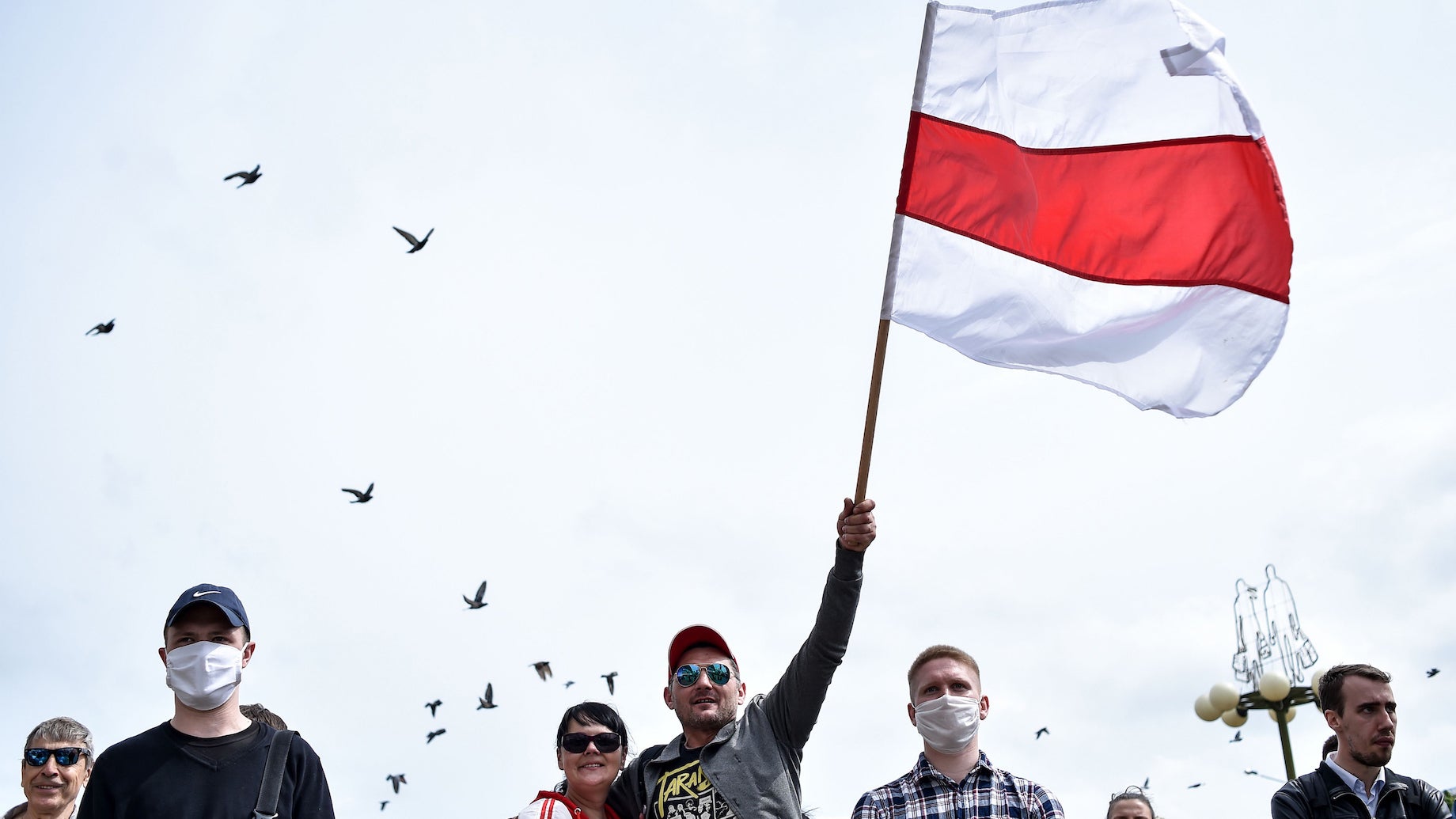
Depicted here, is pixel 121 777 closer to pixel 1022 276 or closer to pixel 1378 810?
pixel 1022 276

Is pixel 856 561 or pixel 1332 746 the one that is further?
pixel 1332 746

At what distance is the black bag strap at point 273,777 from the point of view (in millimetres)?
4609

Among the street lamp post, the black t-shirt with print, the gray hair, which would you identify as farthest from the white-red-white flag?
the street lamp post

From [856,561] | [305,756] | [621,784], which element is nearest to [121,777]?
[305,756]

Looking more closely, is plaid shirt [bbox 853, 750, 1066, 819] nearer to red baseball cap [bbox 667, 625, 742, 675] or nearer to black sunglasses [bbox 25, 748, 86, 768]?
red baseball cap [bbox 667, 625, 742, 675]

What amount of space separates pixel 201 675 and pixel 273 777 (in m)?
0.48

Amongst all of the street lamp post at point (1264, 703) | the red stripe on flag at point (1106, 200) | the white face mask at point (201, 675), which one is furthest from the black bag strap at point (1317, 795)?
the street lamp post at point (1264, 703)

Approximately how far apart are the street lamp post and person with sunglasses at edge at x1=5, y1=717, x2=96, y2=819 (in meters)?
15.7

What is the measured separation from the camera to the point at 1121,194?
651cm

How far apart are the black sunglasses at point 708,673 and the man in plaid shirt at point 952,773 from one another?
0.83 meters

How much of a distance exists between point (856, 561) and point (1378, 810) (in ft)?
9.39

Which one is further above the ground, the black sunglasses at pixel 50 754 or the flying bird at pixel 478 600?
the flying bird at pixel 478 600

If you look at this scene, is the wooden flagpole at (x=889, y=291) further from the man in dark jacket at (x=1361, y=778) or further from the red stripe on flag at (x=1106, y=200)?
the man in dark jacket at (x=1361, y=778)

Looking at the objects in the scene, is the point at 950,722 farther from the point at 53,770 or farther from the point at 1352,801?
the point at 53,770
